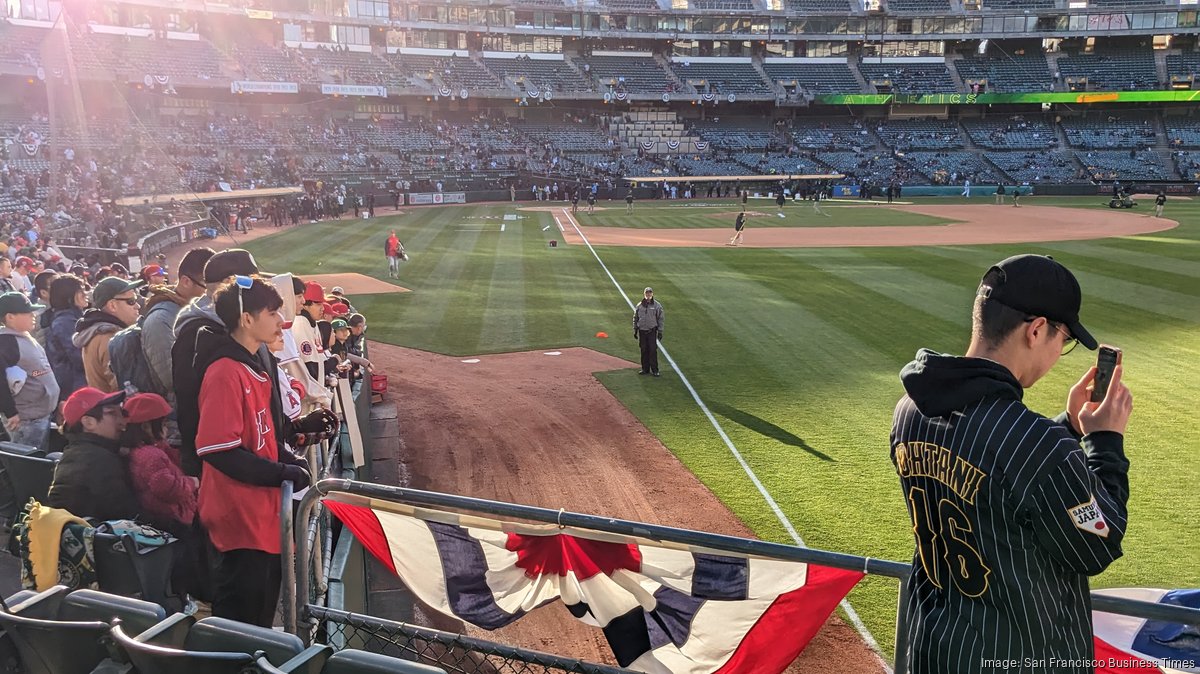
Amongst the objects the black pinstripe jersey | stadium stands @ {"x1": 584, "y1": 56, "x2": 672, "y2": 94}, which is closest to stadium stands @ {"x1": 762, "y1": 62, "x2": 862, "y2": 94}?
stadium stands @ {"x1": 584, "y1": 56, "x2": 672, "y2": 94}

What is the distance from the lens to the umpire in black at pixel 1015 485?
240 centimetres

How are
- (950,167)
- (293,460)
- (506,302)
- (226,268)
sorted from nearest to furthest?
(293,460) → (226,268) → (506,302) → (950,167)

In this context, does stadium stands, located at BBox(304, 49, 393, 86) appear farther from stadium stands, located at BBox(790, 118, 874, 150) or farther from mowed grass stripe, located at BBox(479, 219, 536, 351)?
mowed grass stripe, located at BBox(479, 219, 536, 351)

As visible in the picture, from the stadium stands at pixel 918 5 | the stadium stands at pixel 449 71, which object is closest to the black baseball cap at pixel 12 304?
the stadium stands at pixel 449 71

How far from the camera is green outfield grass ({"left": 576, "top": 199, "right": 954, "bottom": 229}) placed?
41.1 meters

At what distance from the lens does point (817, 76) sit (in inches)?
3068

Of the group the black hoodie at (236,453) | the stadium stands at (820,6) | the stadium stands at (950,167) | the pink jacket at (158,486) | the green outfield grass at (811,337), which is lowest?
the green outfield grass at (811,337)

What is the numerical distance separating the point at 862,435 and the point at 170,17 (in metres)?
72.8

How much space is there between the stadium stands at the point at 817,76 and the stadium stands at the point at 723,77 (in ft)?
7.36

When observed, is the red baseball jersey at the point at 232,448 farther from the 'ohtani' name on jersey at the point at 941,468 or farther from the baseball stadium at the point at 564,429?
the 'ohtani' name on jersey at the point at 941,468

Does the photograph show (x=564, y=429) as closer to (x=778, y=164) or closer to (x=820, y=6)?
(x=778, y=164)

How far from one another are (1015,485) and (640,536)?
1470mm

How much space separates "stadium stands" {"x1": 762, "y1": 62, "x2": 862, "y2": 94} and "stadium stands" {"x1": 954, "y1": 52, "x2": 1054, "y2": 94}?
34.8 feet

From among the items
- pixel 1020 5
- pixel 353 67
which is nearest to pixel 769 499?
pixel 353 67
